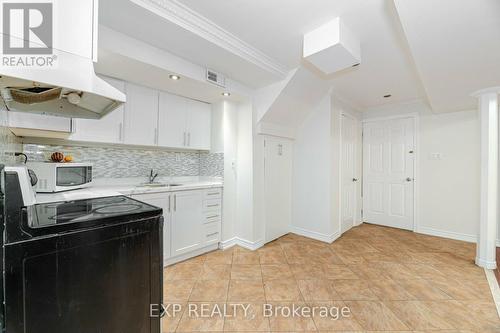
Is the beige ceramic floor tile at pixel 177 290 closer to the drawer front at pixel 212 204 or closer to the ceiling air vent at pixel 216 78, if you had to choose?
the drawer front at pixel 212 204

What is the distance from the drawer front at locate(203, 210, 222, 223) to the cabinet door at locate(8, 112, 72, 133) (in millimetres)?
1733

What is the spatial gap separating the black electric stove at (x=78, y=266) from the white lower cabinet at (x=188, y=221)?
1.20 m

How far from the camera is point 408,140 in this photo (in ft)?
12.2

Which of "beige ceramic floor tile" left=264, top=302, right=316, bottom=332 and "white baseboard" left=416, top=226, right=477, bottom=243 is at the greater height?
"white baseboard" left=416, top=226, right=477, bottom=243

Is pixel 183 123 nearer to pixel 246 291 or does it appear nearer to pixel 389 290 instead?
pixel 246 291

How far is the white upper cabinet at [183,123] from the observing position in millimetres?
2686

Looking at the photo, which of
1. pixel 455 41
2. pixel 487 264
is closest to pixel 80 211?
pixel 455 41

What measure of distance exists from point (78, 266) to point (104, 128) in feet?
5.88

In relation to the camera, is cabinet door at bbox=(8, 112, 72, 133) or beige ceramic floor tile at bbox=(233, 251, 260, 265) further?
beige ceramic floor tile at bbox=(233, 251, 260, 265)

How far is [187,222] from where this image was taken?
102 inches

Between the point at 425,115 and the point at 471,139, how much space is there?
71 cm

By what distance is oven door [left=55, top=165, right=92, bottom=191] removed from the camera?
1866mm

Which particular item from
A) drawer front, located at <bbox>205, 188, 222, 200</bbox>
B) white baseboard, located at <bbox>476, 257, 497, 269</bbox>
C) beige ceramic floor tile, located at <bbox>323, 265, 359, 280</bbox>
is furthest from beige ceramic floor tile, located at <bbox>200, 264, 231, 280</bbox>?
white baseboard, located at <bbox>476, 257, 497, 269</bbox>

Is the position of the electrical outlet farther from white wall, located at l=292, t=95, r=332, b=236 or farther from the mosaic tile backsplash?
the mosaic tile backsplash
